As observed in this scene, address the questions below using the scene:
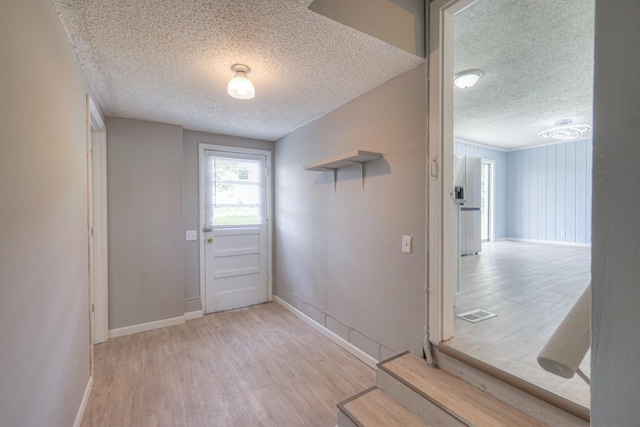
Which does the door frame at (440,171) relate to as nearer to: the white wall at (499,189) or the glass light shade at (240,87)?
the glass light shade at (240,87)

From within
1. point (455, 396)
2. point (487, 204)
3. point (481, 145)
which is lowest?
point (455, 396)

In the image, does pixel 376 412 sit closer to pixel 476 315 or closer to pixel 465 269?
pixel 476 315

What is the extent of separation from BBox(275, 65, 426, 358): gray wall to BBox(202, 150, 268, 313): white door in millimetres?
648

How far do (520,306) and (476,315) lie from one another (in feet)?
1.72

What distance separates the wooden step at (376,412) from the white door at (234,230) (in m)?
2.54

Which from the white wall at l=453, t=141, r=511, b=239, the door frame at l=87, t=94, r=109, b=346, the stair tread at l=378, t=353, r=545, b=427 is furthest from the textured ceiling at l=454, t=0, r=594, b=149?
the door frame at l=87, t=94, r=109, b=346

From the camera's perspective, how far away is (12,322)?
1002 mm

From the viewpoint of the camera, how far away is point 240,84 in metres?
1.96

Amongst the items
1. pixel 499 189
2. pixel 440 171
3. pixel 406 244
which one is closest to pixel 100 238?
pixel 406 244

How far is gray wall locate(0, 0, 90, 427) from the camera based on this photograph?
98cm

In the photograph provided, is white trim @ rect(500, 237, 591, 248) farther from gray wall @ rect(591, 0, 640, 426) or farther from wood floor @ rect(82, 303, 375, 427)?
gray wall @ rect(591, 0, 640, 426)

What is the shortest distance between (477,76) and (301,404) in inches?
124

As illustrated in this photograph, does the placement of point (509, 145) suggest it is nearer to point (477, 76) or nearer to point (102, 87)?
point (477, 76)

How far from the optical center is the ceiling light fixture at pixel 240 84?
1.96 meters
